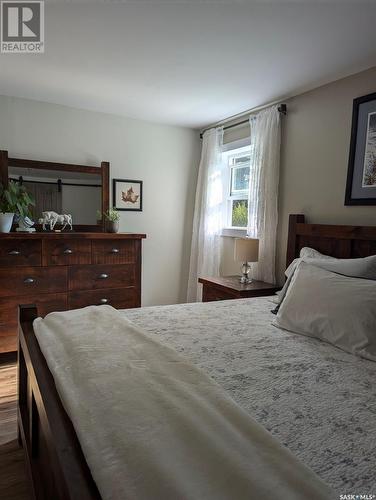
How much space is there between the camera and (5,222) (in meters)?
2.79

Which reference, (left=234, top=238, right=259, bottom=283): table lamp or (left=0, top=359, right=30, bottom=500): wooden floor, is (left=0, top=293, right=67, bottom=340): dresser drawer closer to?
(left=0, top=359, right=30, bottom=500): wooden floor

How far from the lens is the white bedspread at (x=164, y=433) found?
2.17 feet

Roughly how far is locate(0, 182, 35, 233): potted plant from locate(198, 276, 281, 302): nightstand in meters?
1.75

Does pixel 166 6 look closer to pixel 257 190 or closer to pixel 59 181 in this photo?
pixel 257 190

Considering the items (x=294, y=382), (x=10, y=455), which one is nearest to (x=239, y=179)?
(x=294, y=382)

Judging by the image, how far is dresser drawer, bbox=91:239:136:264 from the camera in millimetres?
3094

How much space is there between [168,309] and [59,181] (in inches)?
79.4

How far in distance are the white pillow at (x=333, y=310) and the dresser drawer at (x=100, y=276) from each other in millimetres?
1787

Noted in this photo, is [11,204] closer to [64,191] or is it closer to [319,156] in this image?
[64,191]

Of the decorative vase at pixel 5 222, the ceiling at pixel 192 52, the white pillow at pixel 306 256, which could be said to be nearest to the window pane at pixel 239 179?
the ceiling at pixel 192 52

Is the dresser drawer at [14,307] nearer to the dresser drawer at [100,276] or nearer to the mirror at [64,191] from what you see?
the dresser drawer at [100,276]

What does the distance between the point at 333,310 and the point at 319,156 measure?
1.50 m

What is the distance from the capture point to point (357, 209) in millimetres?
2340

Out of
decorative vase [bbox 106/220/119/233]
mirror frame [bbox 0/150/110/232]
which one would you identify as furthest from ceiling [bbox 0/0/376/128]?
decorative vase [bbox 106/220/119/233]
